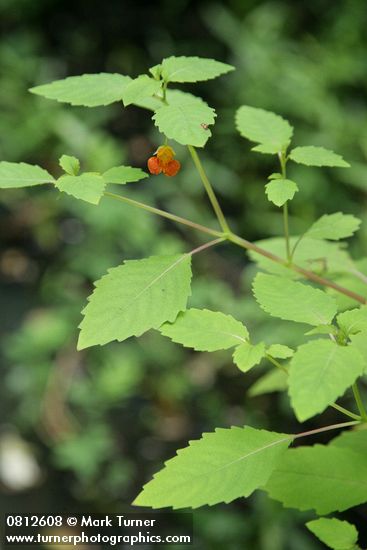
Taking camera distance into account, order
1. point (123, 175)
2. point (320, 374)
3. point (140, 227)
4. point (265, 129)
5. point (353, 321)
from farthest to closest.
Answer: point (140, 227)
point (265, 129)
point (123, 175)
point (353, 321)
point (320, 374)

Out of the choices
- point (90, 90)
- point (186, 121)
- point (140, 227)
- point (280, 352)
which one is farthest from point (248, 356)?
point (140, 227)

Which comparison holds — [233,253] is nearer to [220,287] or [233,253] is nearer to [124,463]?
[220,287]

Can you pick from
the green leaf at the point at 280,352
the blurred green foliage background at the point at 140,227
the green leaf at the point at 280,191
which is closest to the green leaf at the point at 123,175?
the green leaf at the point at 280,191

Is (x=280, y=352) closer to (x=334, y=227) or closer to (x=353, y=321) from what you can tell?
(x=353, y=321)

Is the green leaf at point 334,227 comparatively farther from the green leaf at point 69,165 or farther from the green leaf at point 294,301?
the green leaf at point 69,165

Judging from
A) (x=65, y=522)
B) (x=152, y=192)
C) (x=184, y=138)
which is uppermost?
(x=184, y=138)

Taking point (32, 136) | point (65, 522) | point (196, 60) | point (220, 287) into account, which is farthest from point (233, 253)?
point (196, 60)
